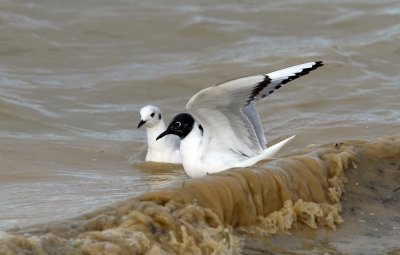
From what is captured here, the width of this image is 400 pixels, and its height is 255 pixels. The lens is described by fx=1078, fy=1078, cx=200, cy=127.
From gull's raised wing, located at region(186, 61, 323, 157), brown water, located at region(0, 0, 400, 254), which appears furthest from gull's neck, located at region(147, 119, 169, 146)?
gull's raised wing, located at region(186, 61, 323, 157)

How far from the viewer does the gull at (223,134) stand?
7.42 m

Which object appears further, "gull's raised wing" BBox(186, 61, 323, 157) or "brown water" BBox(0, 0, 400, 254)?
"gull's raised wing" BBox(186, 61, 323, 157)

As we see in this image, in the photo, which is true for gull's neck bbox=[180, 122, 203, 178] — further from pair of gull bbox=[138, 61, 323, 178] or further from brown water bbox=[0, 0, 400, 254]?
brown water bbox=[0, 0, 400, 254]

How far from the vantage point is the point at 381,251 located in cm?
539

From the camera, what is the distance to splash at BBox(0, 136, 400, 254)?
455 centimetres

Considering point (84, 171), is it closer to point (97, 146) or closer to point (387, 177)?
point (97, 146)

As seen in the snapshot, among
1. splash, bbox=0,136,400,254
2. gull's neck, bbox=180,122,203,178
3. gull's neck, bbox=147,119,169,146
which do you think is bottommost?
splash, bbox=0,136,400,254

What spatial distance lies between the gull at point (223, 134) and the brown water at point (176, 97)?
0.35m

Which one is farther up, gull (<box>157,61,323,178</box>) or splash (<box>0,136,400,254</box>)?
gull (<box>157,61,323,178</box>)

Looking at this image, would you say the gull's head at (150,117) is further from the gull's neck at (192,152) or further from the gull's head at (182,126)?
the gull's neck at (192,152)

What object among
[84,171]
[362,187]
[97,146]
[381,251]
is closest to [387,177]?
[362,187]

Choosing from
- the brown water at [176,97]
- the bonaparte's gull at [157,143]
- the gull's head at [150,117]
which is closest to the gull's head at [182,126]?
the brown water at [176,97]

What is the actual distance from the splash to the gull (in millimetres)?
1117

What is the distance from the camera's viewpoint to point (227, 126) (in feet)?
26.2
